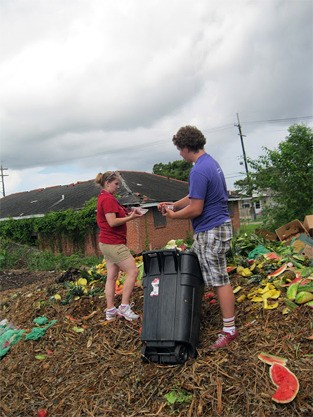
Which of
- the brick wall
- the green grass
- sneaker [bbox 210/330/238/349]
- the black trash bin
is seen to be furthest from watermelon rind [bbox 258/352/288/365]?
the brick wall

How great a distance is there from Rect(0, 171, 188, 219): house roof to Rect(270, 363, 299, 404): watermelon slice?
18787mm

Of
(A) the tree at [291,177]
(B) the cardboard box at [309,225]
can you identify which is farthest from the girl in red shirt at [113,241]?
(A) the tree at [291,177]

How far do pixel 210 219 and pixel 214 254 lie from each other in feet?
1.06

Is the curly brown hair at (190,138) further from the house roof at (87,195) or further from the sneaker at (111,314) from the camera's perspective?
the house roof at (87,195)

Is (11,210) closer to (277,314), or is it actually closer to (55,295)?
(55,295)

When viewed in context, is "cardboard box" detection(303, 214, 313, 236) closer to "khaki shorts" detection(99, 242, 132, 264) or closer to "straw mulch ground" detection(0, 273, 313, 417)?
"straw mulch ground" detection(0, 273, 313, 417)

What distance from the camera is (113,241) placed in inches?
174

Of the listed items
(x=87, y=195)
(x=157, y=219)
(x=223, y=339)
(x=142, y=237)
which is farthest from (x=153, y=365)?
(x=87, y=195)

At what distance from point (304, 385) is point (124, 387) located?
4.69 feet

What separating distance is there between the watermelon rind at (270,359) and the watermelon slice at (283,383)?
53mm

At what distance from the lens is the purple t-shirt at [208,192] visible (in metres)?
3.46

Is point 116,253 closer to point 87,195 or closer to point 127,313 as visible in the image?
point 127,313

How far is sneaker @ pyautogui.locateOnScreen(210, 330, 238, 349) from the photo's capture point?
11.0 ft

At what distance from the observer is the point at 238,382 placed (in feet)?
9.47
